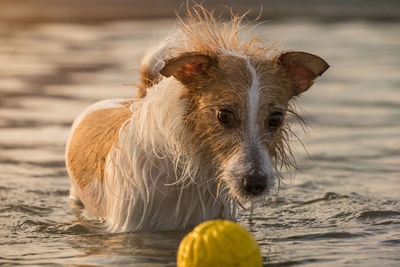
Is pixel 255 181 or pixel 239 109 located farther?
pixel 239 109

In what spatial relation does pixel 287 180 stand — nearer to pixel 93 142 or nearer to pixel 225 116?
pixel 93 142

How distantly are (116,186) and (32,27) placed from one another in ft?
56.0

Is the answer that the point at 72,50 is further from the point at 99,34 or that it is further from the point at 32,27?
the point at 32,27

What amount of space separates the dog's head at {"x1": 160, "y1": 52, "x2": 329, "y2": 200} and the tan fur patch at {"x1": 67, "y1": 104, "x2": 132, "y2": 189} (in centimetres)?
83

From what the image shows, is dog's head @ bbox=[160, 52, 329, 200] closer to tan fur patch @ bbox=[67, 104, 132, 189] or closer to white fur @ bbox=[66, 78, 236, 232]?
white fur @ bbox=[66, 78, 236, 232]

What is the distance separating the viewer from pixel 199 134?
17.2ft

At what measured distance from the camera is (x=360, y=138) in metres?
→ 9.32

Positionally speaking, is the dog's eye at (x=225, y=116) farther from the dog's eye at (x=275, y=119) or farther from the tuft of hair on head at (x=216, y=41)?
the tuft of hair on head at (x=216, y=41)

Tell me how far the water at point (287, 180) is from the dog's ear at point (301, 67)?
69cm

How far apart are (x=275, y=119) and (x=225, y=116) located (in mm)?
322

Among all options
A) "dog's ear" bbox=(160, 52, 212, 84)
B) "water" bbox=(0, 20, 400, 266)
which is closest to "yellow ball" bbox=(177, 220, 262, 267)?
"water" bbox=(0, 20, 400, 266)

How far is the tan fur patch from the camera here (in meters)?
6.02

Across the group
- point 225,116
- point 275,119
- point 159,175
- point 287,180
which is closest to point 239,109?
point 225,116

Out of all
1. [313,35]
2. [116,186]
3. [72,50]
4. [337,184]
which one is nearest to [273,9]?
[313,35]
